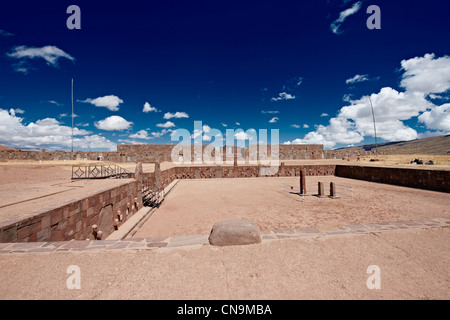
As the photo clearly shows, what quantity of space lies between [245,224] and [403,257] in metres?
2.40

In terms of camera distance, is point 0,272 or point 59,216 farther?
point 59,216

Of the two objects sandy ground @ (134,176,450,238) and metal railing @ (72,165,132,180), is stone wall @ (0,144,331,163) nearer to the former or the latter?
metal railing @ (72,165,132,180)

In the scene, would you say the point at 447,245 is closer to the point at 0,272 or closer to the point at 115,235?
the point at 0,272

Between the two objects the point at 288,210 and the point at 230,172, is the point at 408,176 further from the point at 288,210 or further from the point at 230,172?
the point at 230,172

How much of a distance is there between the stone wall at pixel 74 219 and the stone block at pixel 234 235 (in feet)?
11.0

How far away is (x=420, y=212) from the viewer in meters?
7.10

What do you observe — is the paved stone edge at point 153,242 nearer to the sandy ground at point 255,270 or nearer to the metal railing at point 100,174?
the sandy ground at point 255,270

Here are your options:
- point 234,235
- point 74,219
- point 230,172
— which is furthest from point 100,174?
point 234,235

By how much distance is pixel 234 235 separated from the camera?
311 cm

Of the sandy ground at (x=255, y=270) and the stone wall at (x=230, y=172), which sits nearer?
the sandy ground at (x=255, y=270)

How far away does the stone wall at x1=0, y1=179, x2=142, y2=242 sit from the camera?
334cm

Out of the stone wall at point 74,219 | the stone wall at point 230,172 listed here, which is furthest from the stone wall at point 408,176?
the stone wall at point 74,219

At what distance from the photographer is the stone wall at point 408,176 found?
10695mm
